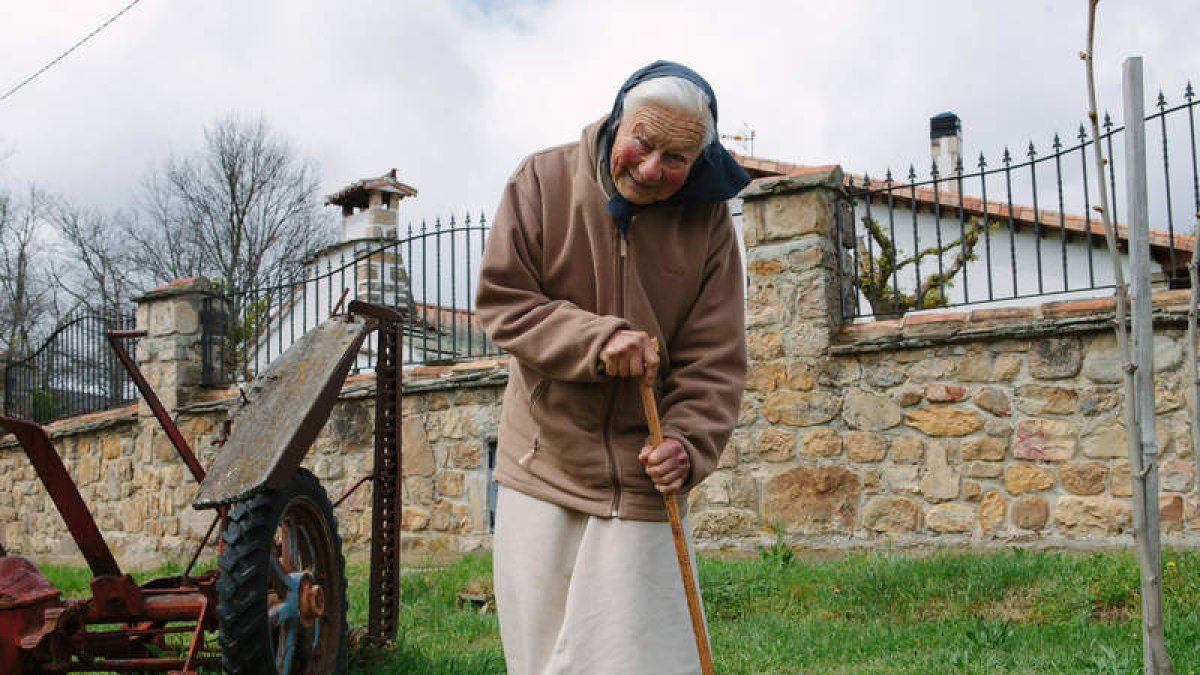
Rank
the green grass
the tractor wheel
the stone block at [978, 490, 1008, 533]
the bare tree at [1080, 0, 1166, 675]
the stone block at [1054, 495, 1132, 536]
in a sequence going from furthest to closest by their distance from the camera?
the stone block at [978, 490, 1008, 533], the stone block at [1054, 495, 1132, 536], the green grass, the tractor wheel, the bare tree at [1080, 0, 1166, 675]

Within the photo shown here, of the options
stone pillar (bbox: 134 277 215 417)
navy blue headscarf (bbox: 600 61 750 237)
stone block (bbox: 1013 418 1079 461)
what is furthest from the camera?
stone pillar (bbox: 134 277 215 417)

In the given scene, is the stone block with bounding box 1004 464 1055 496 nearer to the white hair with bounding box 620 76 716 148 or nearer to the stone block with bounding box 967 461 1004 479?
the stone block with bounding box 967 461 1004 479

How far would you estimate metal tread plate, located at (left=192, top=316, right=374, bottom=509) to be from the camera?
122 inches

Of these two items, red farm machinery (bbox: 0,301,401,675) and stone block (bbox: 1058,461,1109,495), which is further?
stone block (bbox: 1058,461,1109,495)

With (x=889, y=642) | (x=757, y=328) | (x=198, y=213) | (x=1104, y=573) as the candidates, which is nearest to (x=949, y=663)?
(x=889, y=642)

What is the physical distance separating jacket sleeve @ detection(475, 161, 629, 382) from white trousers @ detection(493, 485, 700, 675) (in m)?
0.33

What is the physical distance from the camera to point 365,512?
8000 millimetres

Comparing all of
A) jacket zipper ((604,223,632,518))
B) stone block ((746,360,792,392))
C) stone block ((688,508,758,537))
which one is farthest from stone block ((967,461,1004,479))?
jacket zipper ((604,223,632,518))

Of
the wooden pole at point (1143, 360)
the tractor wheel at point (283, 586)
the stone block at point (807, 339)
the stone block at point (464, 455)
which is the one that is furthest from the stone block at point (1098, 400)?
the stone block at point (464, 455)

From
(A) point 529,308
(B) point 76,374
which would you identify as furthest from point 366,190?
(A) point 529,308

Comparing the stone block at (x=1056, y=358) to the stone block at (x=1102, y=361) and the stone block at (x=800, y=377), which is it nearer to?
the stone block at (x=1102, y=361)

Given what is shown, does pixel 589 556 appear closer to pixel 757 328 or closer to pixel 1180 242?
pixel 757 328

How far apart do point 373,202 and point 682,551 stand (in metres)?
14.6

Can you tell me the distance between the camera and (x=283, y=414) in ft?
11.1
